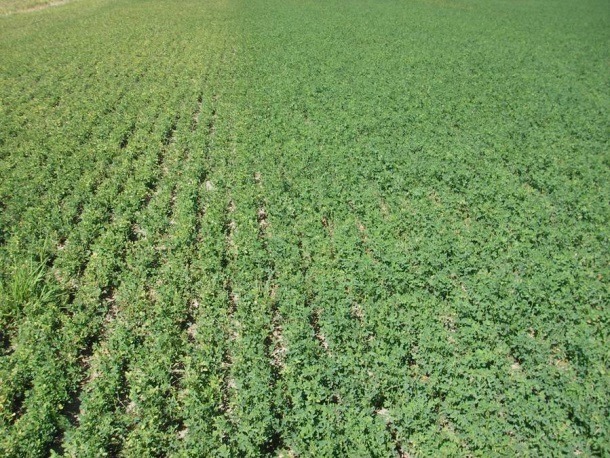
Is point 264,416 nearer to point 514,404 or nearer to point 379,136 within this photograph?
point 514,404

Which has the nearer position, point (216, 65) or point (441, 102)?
point (441, 102)

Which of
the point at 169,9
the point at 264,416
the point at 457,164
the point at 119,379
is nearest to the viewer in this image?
the point at 264,416

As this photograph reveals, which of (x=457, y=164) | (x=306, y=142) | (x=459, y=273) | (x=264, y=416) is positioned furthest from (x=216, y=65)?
(x=264, y=416)

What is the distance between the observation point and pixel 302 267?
28.9 ft

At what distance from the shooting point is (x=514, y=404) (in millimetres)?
5980

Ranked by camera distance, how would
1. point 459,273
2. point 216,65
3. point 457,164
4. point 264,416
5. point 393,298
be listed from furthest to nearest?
point 216,65, point 457,164, point 459,273, point 393,298, point 264,416

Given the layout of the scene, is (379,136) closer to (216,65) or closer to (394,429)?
(394,429)

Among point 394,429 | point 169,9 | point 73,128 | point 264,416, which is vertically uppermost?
point 169,9

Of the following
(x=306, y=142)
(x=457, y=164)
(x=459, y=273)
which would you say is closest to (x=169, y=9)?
(x=306, y=142)

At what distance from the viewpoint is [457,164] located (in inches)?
505

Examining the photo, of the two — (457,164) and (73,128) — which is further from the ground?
(73,128)

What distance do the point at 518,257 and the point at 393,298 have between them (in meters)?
3.17

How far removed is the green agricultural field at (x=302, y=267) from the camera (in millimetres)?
5816

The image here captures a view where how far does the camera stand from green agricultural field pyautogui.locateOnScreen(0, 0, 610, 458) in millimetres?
5816
